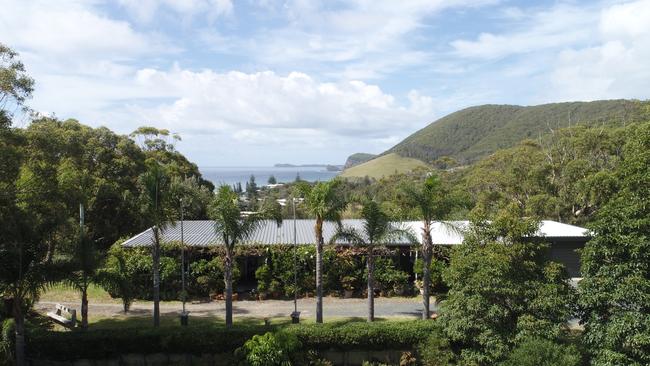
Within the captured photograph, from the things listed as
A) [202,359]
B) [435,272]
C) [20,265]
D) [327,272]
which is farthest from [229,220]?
[435,272]

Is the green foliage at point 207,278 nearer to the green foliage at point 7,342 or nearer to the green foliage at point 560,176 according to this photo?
the green foliage at point 7,342

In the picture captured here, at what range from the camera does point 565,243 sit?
2489 cm

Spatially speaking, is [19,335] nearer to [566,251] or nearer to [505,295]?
[505,295]

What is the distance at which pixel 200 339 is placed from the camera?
594 inches

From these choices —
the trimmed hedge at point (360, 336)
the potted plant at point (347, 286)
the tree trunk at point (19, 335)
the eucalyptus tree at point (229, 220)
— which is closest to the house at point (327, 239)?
the potted plant at point (347, 286)

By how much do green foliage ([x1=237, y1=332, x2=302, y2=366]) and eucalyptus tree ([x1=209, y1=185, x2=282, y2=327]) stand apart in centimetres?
235

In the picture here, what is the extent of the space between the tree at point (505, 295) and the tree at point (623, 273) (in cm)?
80

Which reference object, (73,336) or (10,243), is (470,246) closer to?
(73,336)

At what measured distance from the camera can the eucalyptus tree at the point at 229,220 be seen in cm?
1656

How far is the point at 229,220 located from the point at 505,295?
9.63m

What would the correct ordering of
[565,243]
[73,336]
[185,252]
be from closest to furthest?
[73,336] < [185,252] < [565,243]

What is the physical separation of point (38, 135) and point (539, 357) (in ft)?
73.0

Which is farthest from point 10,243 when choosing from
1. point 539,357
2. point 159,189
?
point 539,357

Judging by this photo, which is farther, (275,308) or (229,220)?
(275,308)
